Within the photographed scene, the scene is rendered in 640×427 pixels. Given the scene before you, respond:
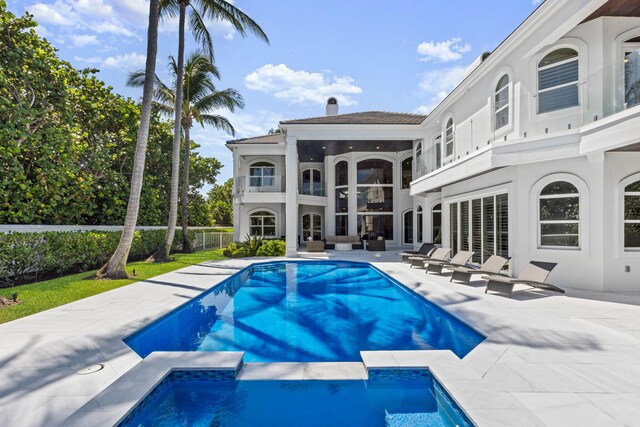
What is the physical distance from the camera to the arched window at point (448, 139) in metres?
14.3

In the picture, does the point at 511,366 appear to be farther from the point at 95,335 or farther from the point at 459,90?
the point at 459,90

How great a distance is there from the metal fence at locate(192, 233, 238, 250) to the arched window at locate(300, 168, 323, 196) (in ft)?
24.9

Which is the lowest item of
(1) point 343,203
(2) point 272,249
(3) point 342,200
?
(2) point 272,249

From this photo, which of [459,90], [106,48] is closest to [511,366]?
[459,90]

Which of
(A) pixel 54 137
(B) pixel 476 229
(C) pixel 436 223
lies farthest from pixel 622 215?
(A) pixel 54 137

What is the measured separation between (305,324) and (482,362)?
12.2 feet

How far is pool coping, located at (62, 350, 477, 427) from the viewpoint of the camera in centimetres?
364

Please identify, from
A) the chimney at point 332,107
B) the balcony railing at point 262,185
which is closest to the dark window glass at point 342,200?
the balcony railing at point 262,185

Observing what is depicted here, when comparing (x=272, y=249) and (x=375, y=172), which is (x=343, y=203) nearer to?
(x=375, y=172)

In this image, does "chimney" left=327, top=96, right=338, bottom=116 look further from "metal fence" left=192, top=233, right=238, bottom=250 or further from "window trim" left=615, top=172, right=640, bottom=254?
"window trim" left=615, top=172, right=640, bottom=254

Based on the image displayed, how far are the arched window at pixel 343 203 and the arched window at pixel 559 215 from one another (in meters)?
13.8

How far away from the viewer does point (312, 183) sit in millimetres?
21953

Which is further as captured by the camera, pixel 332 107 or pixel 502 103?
pixel 332 107

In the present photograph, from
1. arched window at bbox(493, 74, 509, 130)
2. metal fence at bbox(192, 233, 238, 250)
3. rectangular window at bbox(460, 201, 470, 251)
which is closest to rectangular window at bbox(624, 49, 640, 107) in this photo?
arched window at bbox(493, 74, 509, 130)
